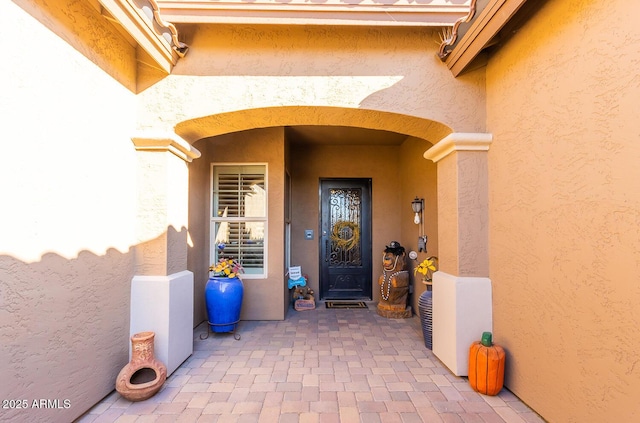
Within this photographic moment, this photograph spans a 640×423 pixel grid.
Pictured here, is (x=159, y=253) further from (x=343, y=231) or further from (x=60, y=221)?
(x=343, y=231)

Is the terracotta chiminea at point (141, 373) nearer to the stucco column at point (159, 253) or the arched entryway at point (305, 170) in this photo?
the stucco column at point (159, 253)

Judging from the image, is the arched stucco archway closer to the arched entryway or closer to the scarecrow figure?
the arched entryway

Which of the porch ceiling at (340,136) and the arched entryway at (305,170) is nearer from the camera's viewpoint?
the arched entryway at (305,170)

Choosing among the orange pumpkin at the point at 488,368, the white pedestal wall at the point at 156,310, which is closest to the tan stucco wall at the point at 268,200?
the white pedestal wall at the point at 156,310

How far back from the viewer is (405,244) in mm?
5594

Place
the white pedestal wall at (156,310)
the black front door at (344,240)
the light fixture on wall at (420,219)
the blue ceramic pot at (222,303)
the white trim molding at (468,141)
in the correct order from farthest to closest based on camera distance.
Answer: the black front door at (344,240)
the light fixture on wall at (420,219)
the blue ceramic pot at (222,303)
the white trim molding at (468,141)
the white pedestal wall at (156,310)

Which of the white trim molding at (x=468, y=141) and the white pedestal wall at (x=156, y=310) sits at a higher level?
the white trim molding at (x=468, y=141)

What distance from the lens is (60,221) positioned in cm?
211

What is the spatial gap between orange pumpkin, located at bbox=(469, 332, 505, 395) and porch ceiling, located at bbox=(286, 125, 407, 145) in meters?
3.53

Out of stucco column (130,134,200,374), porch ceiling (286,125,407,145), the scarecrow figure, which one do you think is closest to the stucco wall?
stucco column (130,134,200,374)

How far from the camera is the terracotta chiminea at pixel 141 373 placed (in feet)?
8.13

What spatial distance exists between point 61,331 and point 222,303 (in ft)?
6.13

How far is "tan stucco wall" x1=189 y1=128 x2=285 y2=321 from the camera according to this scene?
473 centimetres

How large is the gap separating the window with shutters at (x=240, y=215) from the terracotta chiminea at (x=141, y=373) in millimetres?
2135
